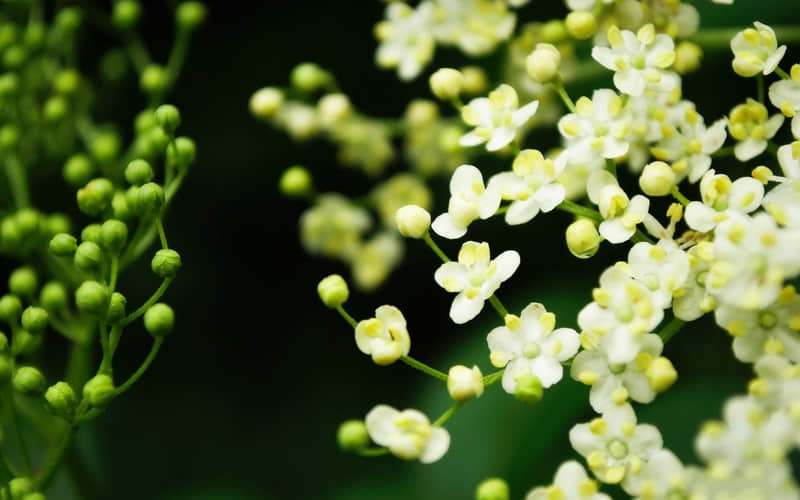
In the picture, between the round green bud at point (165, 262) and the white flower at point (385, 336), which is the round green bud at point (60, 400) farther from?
the white flower at point (385, 336)

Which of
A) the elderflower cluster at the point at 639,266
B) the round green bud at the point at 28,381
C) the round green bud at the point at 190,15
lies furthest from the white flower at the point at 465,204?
the round green bud at the point at 190,15

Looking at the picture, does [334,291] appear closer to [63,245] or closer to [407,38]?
[63,245]

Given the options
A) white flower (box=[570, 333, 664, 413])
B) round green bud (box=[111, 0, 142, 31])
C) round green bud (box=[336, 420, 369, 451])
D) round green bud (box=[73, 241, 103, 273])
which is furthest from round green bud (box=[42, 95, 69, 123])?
white flower (box=[570, 333, 664, 413])

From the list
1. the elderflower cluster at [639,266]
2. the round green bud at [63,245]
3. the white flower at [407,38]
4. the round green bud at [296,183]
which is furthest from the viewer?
the round green bud at [296,183]

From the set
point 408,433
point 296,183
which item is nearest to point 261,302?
point 296,183

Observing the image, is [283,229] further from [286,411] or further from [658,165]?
[658,165]

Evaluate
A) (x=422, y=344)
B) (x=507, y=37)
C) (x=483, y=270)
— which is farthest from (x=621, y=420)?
(x=422, y=344)
